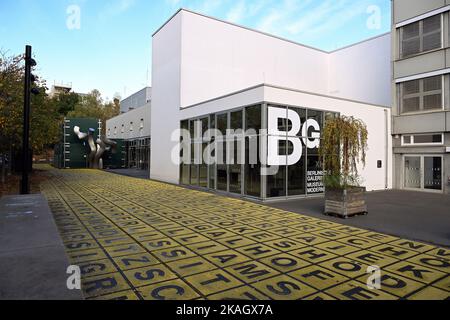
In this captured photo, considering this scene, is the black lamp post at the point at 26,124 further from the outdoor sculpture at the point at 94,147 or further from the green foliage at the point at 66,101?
the green foliage at the point at 66,101

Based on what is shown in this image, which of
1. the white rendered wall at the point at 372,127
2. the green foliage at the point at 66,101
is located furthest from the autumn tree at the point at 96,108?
the white rendered wall at the point at 372,127

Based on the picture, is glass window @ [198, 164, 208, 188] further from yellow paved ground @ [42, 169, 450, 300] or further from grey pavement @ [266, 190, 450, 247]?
yellow paved ground @ [42, 169, 450, 300]

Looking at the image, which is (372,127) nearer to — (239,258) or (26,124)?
(239,258)

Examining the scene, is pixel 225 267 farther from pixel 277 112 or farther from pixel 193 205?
pixel 277 112

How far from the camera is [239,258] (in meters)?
4.80

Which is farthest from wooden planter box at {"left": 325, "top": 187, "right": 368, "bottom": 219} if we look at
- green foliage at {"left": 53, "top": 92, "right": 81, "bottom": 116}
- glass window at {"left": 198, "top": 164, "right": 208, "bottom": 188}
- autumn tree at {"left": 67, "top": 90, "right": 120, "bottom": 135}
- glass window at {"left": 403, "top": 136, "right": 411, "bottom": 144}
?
autumn tree at {"left": 67, "top": 90, "right": 120, "bottom": 135}

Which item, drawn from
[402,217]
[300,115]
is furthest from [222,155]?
[402,217]

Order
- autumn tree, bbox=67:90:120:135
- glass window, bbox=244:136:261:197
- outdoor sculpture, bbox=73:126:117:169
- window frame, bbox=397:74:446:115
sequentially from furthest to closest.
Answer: autumn tree, bbox=67:90:120:135 < outdoor sculpture, bbox=73:126:117:169 < window frame, bbox=397:74:446:115 < glass window, bbox=244:136:261:197

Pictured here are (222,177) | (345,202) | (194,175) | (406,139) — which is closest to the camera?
(345,202)

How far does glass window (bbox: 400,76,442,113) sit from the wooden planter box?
977 centimetres

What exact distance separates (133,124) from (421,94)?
29.8 metres

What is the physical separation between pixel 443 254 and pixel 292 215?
3821mm

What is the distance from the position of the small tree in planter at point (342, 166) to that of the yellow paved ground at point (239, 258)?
3.62ft

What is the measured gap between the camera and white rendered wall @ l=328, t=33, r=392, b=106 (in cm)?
1947
